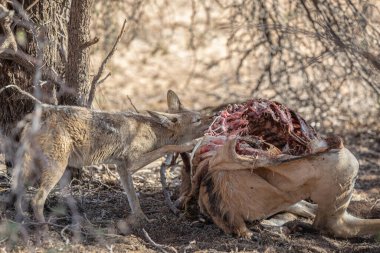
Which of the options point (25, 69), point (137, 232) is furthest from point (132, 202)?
point (25, 69)

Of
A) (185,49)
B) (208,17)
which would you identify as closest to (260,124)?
(208,17)

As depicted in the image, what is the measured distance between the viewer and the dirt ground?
201 inches

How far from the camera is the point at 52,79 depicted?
6559 mm

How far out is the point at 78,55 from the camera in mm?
6688

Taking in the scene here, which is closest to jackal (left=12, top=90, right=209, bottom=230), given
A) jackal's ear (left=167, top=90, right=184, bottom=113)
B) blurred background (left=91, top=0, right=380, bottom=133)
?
jackal's ear (left=167, top=90, right=184, bottom=113)

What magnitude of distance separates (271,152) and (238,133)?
36cm

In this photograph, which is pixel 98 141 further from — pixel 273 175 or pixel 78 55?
pixel 273 175

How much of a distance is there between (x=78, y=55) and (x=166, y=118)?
3.12ft

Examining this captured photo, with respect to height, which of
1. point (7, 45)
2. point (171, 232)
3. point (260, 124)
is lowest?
point (171, 232)

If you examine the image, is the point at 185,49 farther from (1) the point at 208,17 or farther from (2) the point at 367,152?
(2) the point at 367,152

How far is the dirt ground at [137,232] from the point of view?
5105mm

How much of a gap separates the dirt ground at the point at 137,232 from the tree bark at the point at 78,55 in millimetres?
810

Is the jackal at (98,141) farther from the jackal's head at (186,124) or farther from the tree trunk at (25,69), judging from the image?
the tree trunk at (25,69)

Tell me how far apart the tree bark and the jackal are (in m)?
0.54
